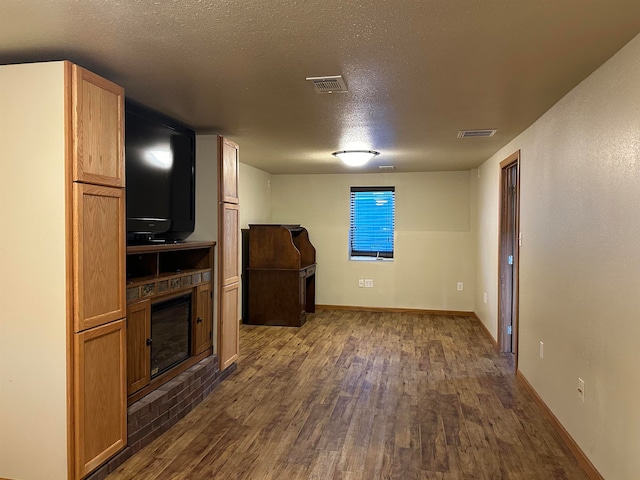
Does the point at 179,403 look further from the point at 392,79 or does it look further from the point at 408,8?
the point at 408,8

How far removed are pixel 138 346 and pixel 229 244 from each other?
4.45ft

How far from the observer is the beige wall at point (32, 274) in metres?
2.10

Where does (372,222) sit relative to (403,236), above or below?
above

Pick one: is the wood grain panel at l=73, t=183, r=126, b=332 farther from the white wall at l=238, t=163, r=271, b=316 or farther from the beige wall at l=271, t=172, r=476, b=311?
the beige wall at l=271, t=172, r=476, b=311

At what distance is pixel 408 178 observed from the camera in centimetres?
696

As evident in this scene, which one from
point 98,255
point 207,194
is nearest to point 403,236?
point 207,194

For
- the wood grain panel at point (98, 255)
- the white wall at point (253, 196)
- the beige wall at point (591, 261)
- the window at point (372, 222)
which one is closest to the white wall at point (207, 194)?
the wood grain panel at point (98, 255)

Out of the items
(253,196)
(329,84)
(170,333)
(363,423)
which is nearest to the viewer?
(329,84)

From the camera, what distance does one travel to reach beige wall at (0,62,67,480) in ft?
6.89

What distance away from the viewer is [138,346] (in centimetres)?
281

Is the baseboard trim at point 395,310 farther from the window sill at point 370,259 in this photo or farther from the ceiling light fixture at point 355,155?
the ceiling light fixture at point 355,155

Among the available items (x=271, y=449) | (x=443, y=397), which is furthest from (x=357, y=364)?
(x=271, y=449)

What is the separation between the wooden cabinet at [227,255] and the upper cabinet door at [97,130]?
1417mm

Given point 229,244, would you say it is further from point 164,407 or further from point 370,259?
point 370,259
